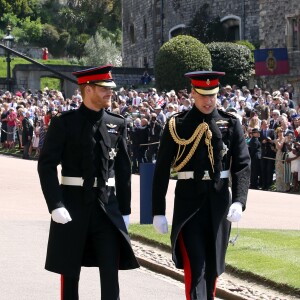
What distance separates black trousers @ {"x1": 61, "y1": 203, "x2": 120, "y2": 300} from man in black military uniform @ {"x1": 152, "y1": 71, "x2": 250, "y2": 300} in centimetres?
53

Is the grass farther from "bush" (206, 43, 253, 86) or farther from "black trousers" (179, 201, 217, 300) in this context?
"bush" (206, 43, 253, 86)

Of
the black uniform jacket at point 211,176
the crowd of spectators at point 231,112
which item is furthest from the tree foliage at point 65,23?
the black uniform jacket at point 211,176

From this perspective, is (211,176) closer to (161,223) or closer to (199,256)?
(161,223)

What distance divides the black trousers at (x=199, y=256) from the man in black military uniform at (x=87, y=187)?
431mm

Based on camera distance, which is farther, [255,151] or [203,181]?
[255,151]

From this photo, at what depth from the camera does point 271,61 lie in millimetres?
45875

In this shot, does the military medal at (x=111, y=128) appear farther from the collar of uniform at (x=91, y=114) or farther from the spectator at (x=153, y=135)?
the spectator at (x=153, y=135)

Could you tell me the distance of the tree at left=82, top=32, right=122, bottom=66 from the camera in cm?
Result: 8031

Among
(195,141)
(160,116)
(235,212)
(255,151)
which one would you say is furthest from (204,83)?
(160,116)

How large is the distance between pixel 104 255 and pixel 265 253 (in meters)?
4.90

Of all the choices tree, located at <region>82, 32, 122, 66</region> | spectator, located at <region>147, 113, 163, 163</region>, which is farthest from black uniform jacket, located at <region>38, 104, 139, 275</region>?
tree, located at <region>82, 32, 122, 66</region>

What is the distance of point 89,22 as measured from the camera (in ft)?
311

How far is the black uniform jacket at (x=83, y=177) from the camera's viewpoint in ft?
29.3

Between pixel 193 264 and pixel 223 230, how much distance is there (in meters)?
0.42
